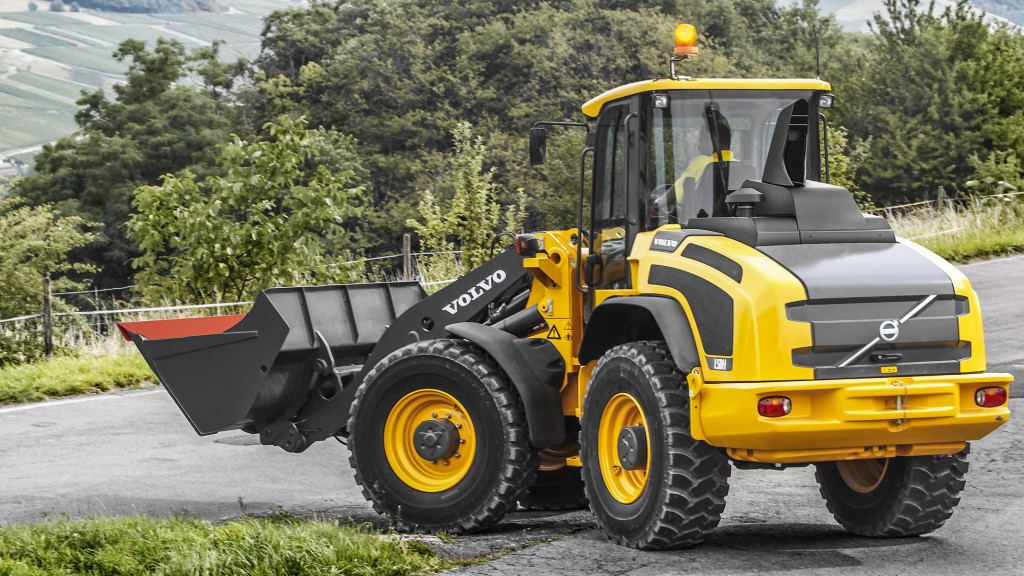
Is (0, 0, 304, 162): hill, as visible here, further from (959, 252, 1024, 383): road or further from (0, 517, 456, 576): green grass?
(0, 517, 456, 576): green grass

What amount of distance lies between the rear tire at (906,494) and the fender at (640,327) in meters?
1.50

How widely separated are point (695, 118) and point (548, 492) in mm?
2864

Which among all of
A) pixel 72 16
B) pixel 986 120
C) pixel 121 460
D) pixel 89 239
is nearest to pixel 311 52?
pixel 89 239

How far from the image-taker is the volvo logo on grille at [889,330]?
634 cm

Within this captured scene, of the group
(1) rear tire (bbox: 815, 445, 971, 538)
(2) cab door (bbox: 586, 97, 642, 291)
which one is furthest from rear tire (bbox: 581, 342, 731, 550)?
(1) rear tire (bbox: 815, 445, 971, 538)

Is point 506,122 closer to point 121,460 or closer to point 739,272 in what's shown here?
point 121,460

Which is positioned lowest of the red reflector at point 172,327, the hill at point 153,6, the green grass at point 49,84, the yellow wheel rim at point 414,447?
the yellow wheel rim at point 414,447

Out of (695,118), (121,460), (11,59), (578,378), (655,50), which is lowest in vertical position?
(121,460)

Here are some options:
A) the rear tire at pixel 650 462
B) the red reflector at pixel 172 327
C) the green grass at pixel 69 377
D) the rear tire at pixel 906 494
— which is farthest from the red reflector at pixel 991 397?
the green grass at pixel 69 377

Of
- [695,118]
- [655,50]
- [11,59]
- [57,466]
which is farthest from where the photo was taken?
[11,59]

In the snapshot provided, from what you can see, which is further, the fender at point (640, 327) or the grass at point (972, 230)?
the grass at point (972, 230)

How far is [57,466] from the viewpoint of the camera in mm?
10430

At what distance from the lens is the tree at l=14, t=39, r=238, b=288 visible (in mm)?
49250

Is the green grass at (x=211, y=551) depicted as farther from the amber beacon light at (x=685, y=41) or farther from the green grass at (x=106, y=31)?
the green grass at (x=106, y=31)
